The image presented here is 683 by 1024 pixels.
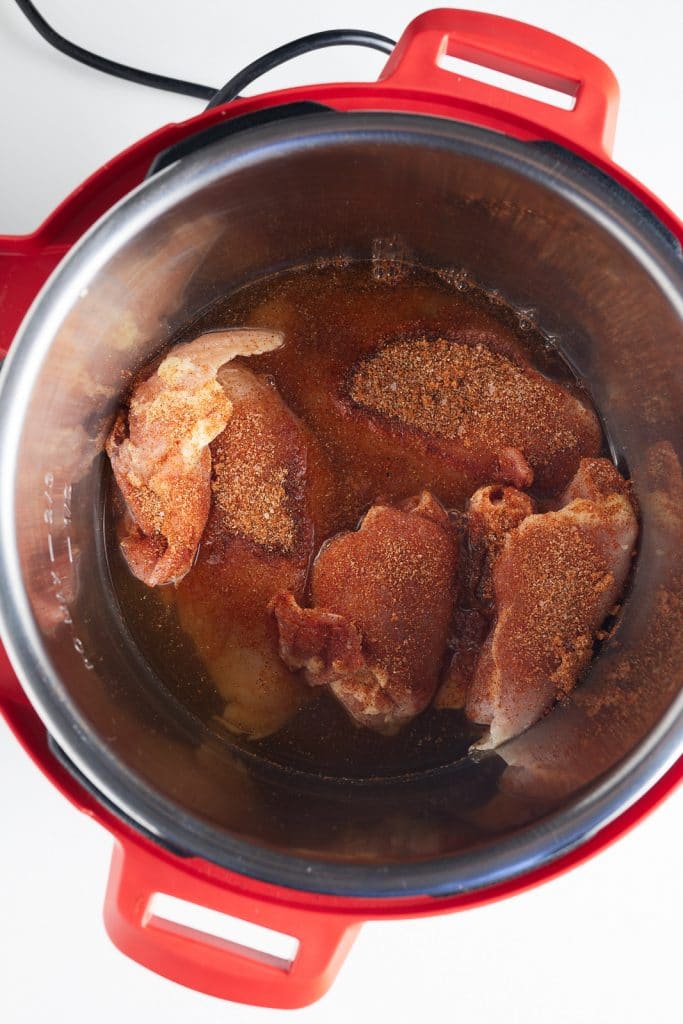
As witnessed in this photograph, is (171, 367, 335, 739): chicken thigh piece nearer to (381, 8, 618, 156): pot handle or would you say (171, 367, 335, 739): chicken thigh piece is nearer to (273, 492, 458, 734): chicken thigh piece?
(273, 492, 458, 734): chicken thigh piece

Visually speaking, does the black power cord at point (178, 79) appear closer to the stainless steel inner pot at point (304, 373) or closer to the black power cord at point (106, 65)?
the black power cord at point (106, 65)

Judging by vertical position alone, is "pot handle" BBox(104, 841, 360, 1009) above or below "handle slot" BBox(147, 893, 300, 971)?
below

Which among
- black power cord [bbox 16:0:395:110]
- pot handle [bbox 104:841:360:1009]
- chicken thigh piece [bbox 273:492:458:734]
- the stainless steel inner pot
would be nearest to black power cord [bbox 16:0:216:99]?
black power cord [bbox 16:0:395:110]

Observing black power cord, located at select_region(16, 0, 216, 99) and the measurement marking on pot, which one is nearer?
the measurement marking on pot

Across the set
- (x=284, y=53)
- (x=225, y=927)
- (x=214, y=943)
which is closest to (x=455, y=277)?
(x=284, y=53)

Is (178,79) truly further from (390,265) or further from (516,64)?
(516,64)

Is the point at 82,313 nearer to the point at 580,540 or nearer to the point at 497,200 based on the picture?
the point at 497,200

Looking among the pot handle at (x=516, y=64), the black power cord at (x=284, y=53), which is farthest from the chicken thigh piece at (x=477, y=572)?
the black power cord at (x=284, y=53)
